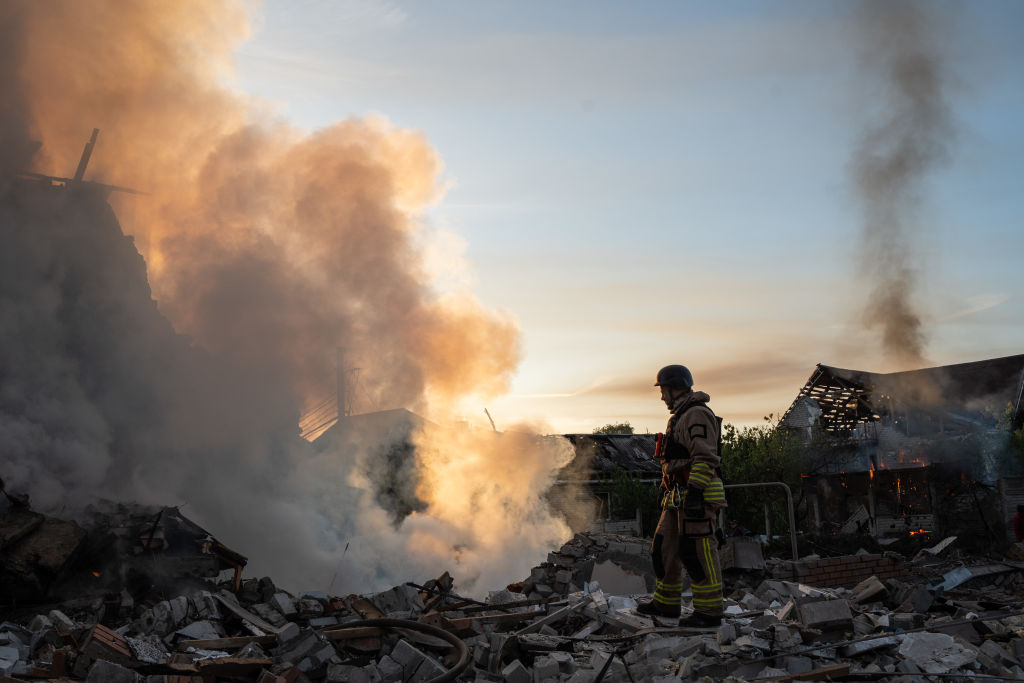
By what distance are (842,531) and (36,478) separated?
71.3 feet

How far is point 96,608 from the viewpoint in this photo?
817 cm

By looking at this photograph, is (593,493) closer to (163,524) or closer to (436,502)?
(436,502)

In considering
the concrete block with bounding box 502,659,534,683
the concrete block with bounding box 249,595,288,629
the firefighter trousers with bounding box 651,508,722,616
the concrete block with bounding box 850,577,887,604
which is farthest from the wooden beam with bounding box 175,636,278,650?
the concrete block with bounding box 850,577,887,604

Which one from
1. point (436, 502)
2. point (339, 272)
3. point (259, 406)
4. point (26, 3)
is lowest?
point (436, 502)

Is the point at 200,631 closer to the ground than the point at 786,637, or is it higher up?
closer to the ground

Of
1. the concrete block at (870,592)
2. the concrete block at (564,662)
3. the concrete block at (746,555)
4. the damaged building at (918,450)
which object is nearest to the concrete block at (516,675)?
the concrete block at (564,662)

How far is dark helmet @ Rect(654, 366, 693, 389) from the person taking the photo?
7.05 meters

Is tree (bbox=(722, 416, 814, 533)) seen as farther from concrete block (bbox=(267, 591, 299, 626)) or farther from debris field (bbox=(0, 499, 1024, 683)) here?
concrete block (bbox=(267, 591, 299, 626))

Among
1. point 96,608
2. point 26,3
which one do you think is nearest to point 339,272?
point 26,3

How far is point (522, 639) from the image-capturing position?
579cm

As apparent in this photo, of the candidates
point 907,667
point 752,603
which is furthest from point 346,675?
point 752,603

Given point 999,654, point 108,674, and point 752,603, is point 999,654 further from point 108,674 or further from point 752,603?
point 108,674

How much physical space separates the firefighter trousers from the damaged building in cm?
1657

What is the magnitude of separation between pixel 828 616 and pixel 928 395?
887 inches
